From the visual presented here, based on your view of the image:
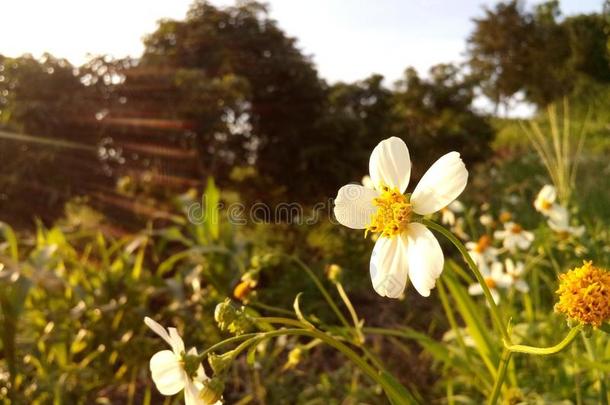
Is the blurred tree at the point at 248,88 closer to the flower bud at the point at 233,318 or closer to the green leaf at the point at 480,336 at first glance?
the green leaf at the point at 480,336

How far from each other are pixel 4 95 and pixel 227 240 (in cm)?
237

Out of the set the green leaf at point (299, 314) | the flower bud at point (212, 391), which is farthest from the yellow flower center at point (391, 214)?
the flower bud at point (212, 391)

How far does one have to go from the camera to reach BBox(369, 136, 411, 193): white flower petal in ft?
2.19

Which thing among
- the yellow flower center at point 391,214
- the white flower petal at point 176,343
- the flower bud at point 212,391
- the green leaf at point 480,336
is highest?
the yellow flower center at point 391,214

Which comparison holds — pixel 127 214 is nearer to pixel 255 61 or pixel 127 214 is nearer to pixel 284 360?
pixel 255 61

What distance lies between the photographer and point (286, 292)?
262cm

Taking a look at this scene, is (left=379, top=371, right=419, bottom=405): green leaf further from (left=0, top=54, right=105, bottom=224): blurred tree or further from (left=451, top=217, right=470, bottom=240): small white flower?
(left=0, top=54, right=105, bottom=224): blurred tree

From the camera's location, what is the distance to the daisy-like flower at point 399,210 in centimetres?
63

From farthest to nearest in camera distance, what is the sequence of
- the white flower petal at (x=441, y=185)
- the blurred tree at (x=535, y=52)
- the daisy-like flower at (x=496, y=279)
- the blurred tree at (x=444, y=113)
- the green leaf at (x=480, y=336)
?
the blurred tree at (x=535, y=52) < the blurred tree at (x=444, y=113) < the daisy-like flower at (x=496, y=279) < the green leaf at (x=480, y=336) < the white flower petal at (x=441, y=185)

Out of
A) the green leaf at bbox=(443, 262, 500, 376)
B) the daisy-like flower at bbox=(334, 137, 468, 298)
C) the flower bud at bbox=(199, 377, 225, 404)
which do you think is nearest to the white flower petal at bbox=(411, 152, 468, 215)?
the daisy-like flower at bbox=(334, 137, 468, 298)

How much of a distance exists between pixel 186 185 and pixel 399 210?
3721 millimetres

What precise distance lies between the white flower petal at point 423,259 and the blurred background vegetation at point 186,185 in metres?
1.17

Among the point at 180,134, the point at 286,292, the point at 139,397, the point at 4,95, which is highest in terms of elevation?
the point at 4,95

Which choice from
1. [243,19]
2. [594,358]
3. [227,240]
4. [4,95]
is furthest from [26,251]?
[594,358]
